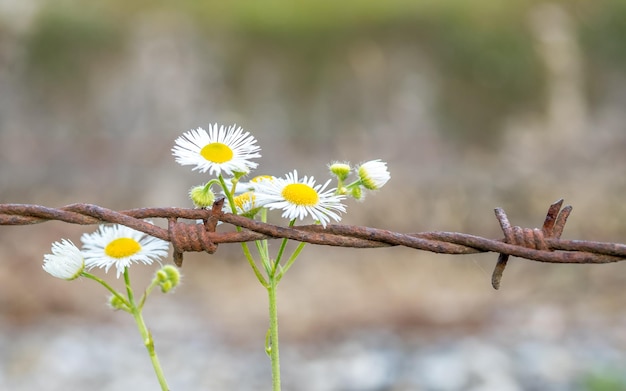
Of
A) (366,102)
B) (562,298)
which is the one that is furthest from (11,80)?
(562,298)

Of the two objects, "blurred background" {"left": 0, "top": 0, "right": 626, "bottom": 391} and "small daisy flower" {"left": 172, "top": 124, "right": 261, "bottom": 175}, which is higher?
"blurred background" {"left": 0, "top": 0, "right": 626, "bottom": 391}

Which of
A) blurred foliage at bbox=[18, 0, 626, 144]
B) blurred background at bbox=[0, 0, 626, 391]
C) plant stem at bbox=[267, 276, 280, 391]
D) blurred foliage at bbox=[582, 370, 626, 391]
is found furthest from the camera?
blurred foliage at bbox=[18, 0, 626, 144]

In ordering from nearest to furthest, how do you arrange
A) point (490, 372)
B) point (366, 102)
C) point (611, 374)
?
point (611, 374) < point (490, 372) < point (366, 102)

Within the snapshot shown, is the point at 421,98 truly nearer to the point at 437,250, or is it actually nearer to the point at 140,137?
the point at 140,137

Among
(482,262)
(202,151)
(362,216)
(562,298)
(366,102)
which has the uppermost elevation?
(366,102)

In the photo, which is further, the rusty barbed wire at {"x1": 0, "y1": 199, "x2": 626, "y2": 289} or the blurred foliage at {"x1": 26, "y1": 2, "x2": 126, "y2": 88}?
the blurred foliage at {"x1": 26, "y1": 2, "x2": 126, "y2": 88}

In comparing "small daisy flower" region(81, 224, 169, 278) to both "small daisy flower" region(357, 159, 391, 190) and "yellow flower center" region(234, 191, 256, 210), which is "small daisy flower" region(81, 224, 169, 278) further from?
"small daisy flower" region(357, 159, 391, 190)

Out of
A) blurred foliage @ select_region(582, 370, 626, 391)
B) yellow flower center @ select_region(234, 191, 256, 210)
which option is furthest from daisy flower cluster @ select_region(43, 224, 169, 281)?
blurred foliage @ select_region(582, 370, 626, 391)

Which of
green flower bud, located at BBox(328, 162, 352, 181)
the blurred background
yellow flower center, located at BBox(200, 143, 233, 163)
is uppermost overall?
the blurred background
